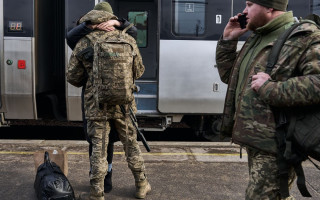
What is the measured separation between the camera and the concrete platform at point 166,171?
3.92 m

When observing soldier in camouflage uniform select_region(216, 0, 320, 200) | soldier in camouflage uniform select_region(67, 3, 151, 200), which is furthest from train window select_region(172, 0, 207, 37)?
soldier in camouflage uniform select_region(216, 0, 320, 200)

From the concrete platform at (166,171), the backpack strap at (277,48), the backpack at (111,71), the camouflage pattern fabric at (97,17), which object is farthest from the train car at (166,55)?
the backpack strap at (277,48)

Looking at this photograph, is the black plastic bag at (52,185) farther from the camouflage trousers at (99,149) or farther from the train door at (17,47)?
the train door at (17,47)

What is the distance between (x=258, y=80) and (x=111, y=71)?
1.48 m

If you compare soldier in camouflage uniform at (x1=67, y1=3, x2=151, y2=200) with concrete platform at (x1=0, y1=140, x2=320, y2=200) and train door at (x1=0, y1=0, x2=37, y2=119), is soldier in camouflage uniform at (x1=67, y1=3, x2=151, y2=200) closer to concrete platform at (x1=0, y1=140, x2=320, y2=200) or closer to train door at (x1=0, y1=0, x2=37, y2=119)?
concrete platform at (x1=0, y1=140, x2=320, y2=200)

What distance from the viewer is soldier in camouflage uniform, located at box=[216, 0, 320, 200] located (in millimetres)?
2039

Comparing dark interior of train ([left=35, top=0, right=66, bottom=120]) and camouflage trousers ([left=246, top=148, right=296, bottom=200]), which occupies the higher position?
dark interior of train ([left=35, top=0, right=66, bottom=120])

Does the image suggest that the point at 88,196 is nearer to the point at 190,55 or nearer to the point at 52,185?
the point at 52,185

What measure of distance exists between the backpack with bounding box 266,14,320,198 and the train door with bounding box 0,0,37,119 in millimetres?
4798

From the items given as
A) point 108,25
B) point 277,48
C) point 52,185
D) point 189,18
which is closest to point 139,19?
point 189,18

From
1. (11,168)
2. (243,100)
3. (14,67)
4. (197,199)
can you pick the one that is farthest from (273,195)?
(14,67)

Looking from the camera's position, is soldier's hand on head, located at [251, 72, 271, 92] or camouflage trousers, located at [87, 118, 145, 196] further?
camouflage trousers, located at [87, 118, 145, 196]

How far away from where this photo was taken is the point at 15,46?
239 inches

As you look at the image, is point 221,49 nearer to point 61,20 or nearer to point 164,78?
point 164,78
